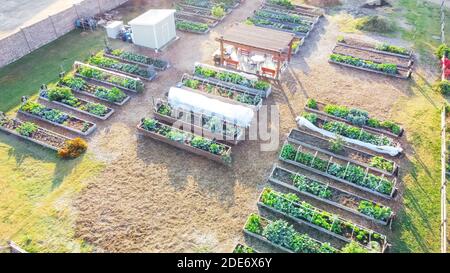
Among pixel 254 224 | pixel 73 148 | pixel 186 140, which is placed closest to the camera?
pixel 254 224

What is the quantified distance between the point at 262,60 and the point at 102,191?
1259cm

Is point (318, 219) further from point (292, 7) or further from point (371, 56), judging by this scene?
point (292, 7)

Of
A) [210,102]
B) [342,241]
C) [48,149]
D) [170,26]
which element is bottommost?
[342,241]

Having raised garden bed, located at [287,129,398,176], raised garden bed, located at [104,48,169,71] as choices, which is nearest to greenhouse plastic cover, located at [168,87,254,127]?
raised garden bed, located at [287,129,398,176]

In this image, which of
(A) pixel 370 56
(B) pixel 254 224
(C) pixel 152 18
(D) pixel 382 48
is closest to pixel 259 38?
→ (C) pixel 152 18

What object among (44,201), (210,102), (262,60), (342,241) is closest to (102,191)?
(44,201)

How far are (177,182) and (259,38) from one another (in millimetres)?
10667

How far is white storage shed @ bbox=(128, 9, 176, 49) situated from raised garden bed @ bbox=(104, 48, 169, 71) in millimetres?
1350

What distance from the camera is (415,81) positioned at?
20.9 metres

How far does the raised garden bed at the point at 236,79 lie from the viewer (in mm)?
19828

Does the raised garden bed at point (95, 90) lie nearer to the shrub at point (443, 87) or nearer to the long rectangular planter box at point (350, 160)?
the long rectangular planter box at point (350, 160)

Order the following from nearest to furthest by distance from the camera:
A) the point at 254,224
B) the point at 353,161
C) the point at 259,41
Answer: the point at 254,224 < the point at 353,161 < the point at 259,41

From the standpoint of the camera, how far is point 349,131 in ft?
56.2
